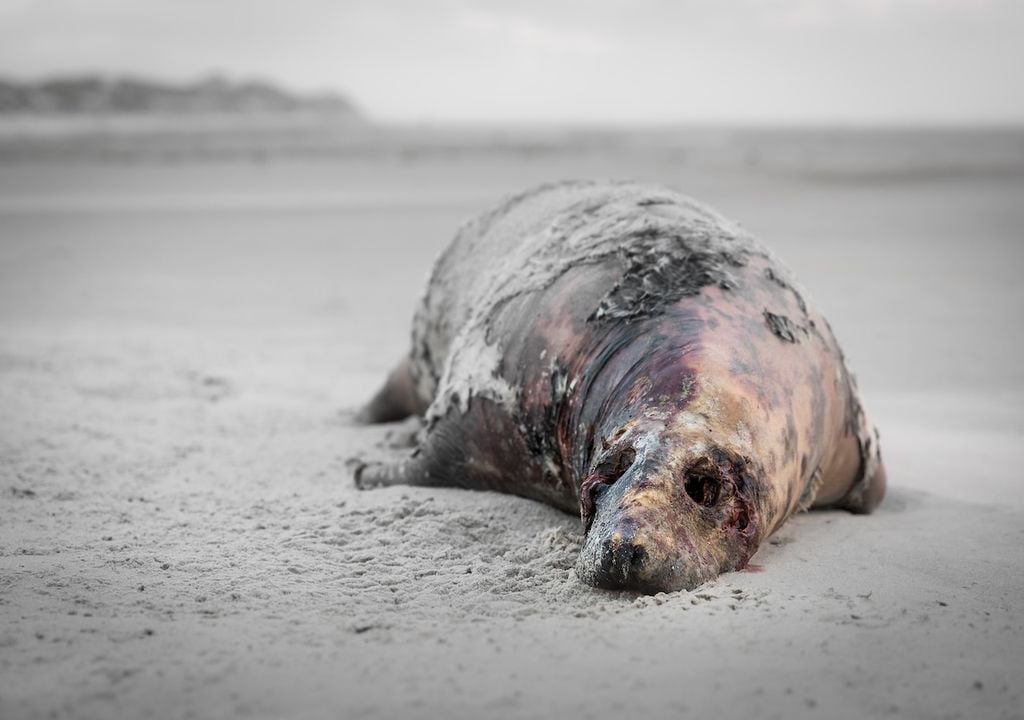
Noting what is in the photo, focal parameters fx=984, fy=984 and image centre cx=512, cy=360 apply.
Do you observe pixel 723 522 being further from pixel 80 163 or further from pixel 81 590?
pixel 80 163

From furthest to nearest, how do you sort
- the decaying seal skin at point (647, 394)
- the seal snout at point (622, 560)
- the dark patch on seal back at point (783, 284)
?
the dark patch on seal back at point (783, 284) → the decaying seal skin at point (647, 394) → the seal snout at point (622, 560)

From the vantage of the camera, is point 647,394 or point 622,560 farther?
point 647,394

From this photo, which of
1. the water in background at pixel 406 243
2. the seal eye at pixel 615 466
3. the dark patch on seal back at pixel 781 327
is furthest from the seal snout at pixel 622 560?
the water in background at pixel 406 243

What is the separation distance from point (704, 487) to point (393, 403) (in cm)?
268

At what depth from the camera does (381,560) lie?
2.95m

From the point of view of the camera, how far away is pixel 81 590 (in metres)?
2.66

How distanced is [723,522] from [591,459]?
0.45 m

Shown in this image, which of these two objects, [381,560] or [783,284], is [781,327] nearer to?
[783,284]

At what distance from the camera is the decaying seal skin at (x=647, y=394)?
2580 mm

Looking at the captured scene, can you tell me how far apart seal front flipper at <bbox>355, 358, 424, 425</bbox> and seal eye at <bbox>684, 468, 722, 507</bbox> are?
8.16ft

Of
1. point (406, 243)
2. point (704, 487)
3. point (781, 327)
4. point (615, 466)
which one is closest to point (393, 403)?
point (781, 327)

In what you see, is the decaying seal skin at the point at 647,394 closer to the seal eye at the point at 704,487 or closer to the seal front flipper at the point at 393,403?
the seal eye at the point at 704,487

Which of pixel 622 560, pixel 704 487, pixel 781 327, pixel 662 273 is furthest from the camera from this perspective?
pixel 662 273

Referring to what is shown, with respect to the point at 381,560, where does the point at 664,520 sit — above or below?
above
